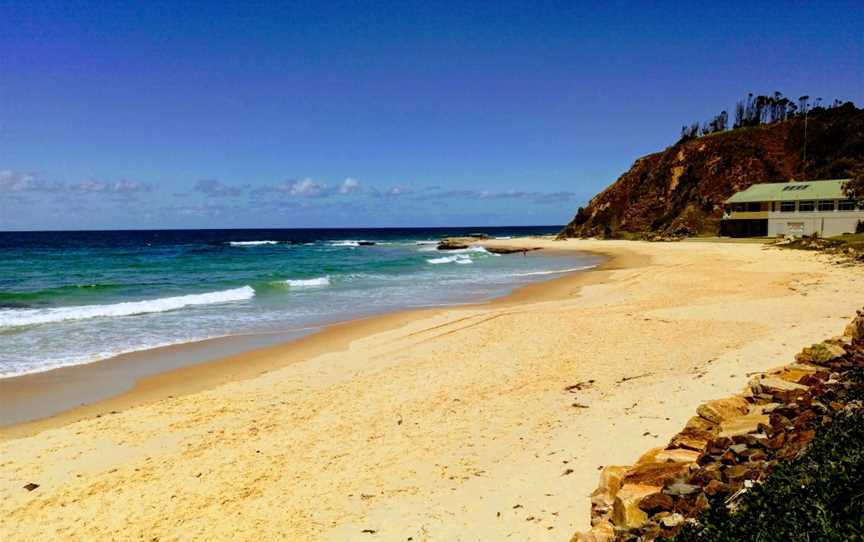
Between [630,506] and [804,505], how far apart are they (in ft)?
4.51

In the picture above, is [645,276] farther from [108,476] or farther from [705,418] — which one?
[108,476]

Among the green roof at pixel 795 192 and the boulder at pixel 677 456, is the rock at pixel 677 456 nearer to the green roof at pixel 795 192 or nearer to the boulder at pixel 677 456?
the boulder at pixel 677 456

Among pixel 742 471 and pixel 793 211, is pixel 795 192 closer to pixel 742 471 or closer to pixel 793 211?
pixel 793 211

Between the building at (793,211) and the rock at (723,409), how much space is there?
180ft

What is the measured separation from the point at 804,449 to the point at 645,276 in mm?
26008

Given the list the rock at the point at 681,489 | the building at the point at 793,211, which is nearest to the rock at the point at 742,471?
the rock at the point at 681,489

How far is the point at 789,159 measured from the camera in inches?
2793

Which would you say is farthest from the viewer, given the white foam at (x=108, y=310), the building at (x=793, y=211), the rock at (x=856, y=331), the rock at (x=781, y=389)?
the building at (x=793, y=211)

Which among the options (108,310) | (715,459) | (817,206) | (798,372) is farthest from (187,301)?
(817,206)

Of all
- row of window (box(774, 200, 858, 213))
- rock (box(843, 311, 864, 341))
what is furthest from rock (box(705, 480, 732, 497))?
row of window (box(774, 200, 858, 213))

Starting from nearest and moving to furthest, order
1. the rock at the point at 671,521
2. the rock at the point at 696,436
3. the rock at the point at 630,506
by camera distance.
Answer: the rock at the point at 671,521
the rock at the point at 630,506
the rock at the point at 696,436

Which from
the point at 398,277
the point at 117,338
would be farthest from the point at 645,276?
the point at 117,338

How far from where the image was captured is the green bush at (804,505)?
3.46m

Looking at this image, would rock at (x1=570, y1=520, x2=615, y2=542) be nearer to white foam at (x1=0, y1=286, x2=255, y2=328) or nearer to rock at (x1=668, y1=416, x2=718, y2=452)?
rock at (x1=668, y1=416, x2=718, y2=452)
